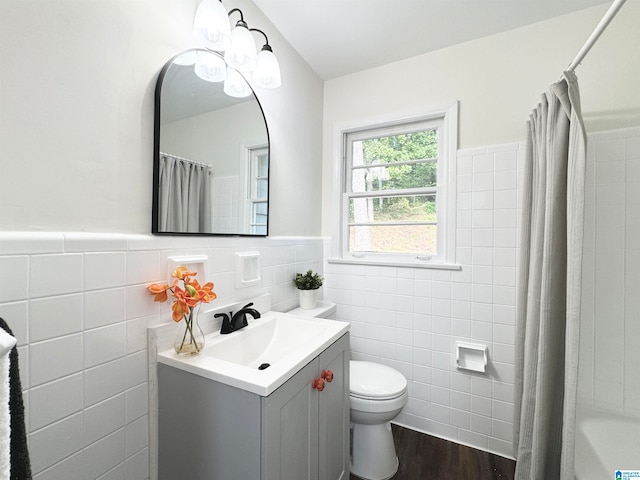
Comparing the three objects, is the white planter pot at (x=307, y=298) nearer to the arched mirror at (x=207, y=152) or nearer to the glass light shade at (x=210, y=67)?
the arched mirror at (x=207, y=152)

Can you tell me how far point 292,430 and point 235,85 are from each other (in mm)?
1440

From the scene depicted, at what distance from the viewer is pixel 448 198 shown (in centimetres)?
176

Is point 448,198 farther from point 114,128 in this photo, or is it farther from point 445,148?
point 114,128

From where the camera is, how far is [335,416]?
1.20m

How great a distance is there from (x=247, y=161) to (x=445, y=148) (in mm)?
1249

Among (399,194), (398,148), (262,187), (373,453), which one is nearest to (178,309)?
(262,187)

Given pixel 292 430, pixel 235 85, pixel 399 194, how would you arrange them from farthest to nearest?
pixel 399 194 → pixel 235 85 → pixel 292 430

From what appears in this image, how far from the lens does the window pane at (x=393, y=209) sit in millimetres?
1892

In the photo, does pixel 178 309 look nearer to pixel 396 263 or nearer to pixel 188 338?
pixel 188 338

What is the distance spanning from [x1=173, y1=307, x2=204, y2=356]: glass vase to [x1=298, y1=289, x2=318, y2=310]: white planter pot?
752 mm

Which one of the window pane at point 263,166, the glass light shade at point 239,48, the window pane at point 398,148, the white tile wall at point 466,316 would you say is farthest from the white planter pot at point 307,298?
the glass light shade at point 239,48

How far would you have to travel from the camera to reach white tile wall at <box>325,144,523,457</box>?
1.60 m

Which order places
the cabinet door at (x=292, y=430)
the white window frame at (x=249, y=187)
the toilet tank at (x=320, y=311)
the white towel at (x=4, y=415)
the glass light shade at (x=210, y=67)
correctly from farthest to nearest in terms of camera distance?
the toilet tank at (x=320, y=311) < the white window frame at (x=249, y=187) < the glass light shade at (x=210, y=67) < the cabinet door at (x=292, y=430) < the white towel at (x=4, y=415)

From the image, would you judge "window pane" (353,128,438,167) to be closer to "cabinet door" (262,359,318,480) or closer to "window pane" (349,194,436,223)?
"window pane" (349,194,436,223)
